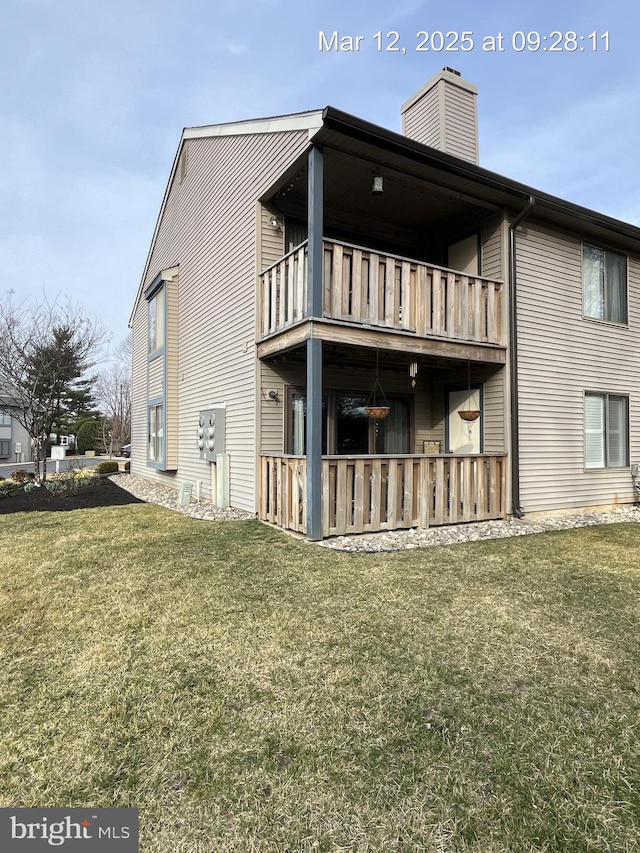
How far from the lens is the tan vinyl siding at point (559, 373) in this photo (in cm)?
806

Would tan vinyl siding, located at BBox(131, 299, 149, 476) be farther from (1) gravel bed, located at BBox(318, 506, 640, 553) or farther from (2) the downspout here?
(2) the downspout

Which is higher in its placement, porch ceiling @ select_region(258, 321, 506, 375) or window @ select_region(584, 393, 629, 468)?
porch ceiling @ select_region(258, 321, 506, 375)

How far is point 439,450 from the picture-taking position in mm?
9000

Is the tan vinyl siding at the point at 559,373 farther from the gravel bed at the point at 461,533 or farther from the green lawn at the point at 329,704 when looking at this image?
the green lawn at the point at 329,704

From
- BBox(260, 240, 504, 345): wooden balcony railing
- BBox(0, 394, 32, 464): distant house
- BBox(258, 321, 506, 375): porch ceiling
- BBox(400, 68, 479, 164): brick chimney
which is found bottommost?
BBox(0, 394, 32, 464): distant house

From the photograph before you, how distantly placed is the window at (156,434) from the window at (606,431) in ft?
31.9

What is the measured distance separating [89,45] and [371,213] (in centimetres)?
766

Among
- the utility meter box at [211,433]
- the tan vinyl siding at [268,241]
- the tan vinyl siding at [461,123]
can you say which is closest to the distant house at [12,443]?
the utility meter box at [211,433]

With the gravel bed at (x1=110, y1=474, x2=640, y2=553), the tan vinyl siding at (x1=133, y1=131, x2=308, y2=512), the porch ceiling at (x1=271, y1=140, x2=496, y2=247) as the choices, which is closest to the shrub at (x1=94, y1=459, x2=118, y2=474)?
the tan vinyl siding at (x1=133, y1=131, x2=308, y2=512)

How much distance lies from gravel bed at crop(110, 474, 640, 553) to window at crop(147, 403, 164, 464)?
2.25 metres

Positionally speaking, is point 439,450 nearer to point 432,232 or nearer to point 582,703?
point 432,232

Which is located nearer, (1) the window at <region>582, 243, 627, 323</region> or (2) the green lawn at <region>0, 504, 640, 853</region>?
(2) the green lawn at <region>0, 504, 640, 853</region>

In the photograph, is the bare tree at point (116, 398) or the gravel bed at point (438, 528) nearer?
the gravel bed at point (438, 528)

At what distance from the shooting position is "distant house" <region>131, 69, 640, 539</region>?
6.25 metres
